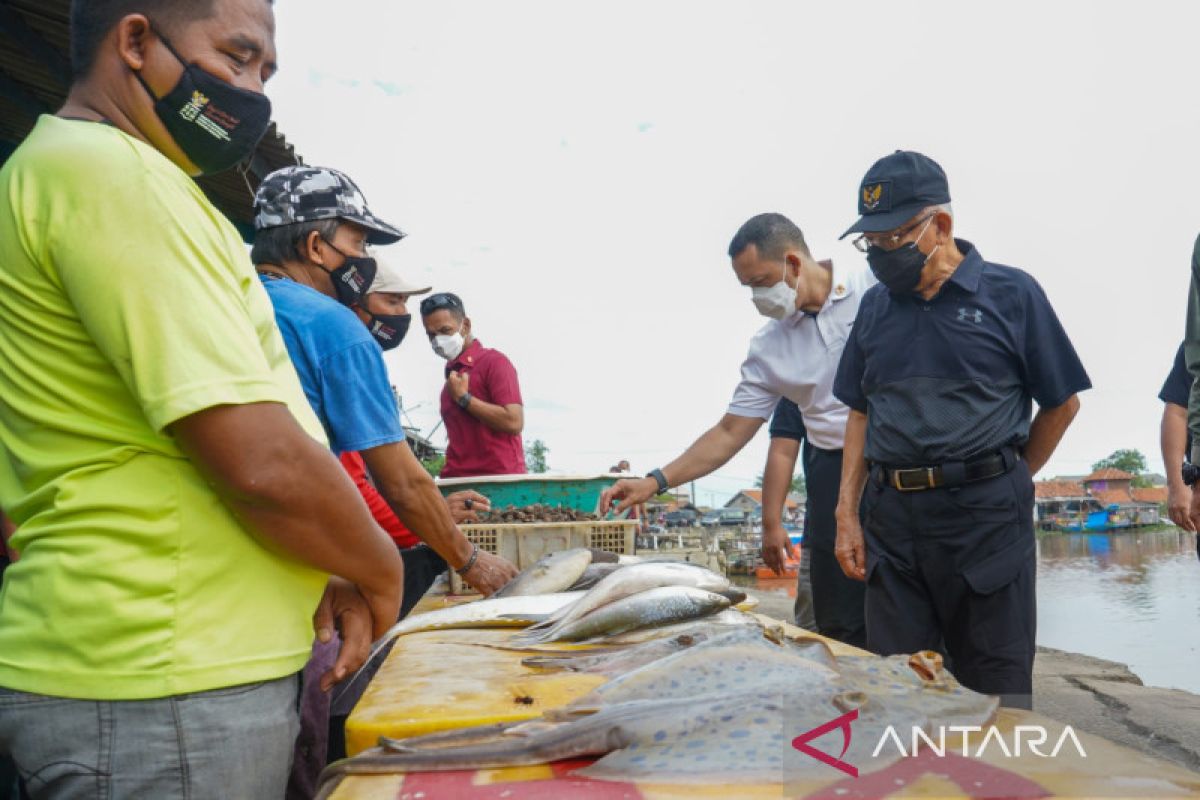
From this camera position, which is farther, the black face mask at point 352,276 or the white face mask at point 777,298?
the white face mask at point 777,298

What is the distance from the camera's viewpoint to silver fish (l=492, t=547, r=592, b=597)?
10.8 feet

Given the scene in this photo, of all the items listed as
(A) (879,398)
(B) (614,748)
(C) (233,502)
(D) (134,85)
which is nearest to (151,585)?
(C) (233,502)

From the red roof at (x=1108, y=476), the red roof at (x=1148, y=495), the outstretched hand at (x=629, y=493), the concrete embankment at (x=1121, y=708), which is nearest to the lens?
the outstretched hand at (x=629, y=493)

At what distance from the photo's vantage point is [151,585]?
1.36 m

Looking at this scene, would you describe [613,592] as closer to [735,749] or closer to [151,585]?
[735,749]

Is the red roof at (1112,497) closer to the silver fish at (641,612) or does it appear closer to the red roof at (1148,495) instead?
the red roof at (1148,495)

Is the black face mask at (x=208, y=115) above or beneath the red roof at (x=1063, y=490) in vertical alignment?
above

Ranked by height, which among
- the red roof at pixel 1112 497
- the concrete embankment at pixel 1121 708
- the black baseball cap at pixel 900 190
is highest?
the black baseball cap at pixel 900 190

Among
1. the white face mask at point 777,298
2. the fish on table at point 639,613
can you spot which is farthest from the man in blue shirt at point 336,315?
the white face mask at point 777,298

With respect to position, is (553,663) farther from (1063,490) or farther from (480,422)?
(1063,490)

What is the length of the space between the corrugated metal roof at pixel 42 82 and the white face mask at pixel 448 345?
68.0 inches

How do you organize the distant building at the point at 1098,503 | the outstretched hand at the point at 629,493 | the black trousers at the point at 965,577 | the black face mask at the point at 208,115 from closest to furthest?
the black face mask at the point at 208,115 < the black trousers at the point at 965,577 < the outstretched hand at the point at 629,493 < the distant building at the point at 1098,503

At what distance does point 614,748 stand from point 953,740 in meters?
0.60

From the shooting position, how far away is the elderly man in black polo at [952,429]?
332cm
